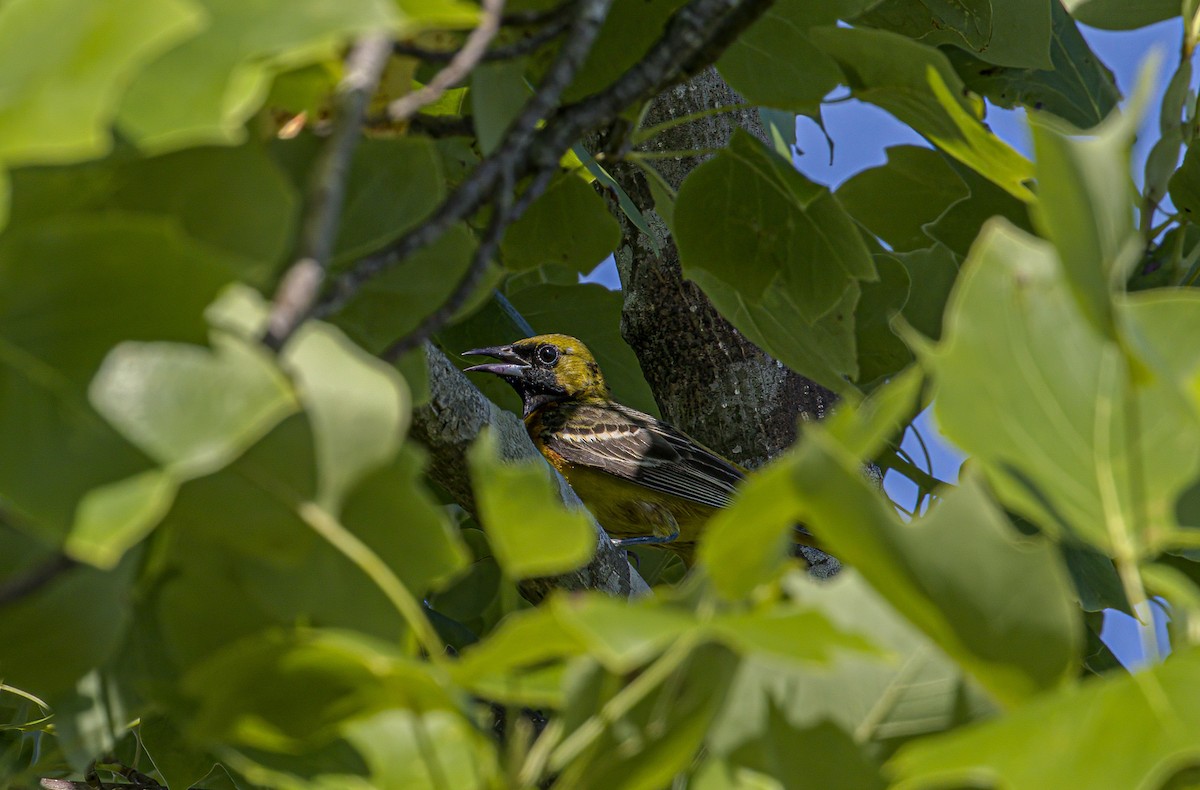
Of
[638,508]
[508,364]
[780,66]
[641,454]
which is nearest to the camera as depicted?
[780,66]

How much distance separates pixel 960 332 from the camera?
586mm

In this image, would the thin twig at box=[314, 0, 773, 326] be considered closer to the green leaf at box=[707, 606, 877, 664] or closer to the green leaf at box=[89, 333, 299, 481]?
the green leaf at box=[89, 333, 299, 481]

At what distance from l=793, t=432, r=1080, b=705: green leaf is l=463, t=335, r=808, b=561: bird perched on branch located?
11.3ft

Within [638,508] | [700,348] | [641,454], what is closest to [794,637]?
[700,348]

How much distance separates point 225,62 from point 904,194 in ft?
4.32

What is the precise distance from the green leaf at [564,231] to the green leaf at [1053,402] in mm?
860

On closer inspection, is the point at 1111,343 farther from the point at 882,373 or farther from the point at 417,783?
the point at 882,373

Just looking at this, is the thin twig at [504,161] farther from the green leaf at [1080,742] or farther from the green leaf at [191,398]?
the green leaf at [1080,742]

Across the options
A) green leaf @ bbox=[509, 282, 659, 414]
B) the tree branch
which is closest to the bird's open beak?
green leaf @ bbox=[509, 282, 659, 414]

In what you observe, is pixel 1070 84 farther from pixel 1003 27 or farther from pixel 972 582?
pixel 972 582

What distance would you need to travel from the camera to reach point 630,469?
→ 4641mm

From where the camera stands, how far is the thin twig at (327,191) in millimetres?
551

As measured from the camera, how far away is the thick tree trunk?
9.61 ft

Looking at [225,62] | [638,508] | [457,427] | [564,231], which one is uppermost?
[225,62]
